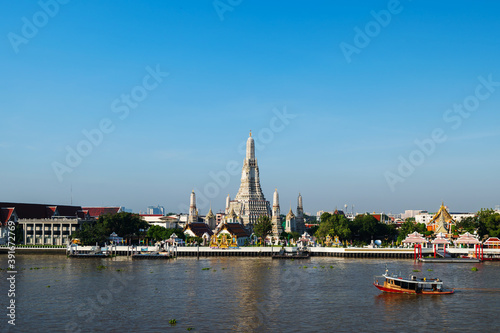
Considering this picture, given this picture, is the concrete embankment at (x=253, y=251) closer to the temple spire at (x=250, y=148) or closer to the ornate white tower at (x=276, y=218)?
the ornate white tower at (x=276, y=218)

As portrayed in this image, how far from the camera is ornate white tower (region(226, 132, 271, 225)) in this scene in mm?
159375

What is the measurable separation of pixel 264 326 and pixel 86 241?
7297 cm

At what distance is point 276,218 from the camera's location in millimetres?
149125

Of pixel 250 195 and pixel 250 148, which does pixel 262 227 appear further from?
pixel 250 148

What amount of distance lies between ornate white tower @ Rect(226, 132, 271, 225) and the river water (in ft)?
296

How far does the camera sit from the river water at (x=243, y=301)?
1422 inches

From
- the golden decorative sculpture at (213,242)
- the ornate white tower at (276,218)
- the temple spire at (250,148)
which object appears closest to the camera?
the golden decorative sculpture at (213,242)

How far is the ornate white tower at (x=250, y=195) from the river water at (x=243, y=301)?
90334 millimetres

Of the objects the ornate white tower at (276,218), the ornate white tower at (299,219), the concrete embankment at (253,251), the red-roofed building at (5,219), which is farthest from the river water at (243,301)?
the ornate white tower at (299,219)

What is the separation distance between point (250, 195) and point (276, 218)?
16.0m

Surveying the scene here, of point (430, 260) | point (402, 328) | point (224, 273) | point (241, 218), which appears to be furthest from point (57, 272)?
point (241, 218)

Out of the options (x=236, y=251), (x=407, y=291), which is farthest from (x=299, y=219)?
(x=407, y=291)

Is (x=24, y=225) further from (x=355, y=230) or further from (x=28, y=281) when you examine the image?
(x=355, y=230)

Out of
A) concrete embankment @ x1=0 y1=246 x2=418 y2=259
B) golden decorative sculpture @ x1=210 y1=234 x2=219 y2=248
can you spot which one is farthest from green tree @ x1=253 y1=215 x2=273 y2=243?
concrete embankment @ x1=0 y1=246 x2=418 y2=259
